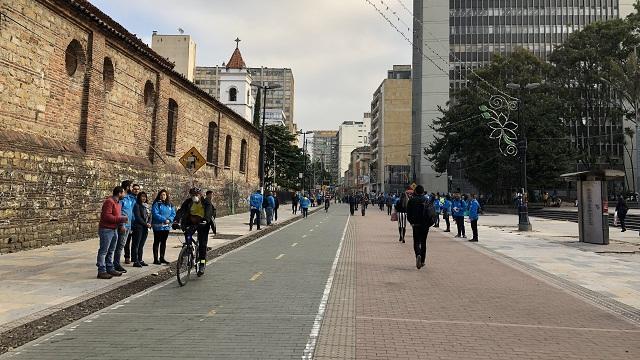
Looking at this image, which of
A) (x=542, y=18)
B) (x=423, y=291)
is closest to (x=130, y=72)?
(x=423, y=291)

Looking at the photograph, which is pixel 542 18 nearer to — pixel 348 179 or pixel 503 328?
pixel 503 328

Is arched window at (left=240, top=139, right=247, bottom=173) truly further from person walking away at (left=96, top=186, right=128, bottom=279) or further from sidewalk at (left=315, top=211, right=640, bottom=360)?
person walking away at (left=96, top=186, right=128, bottom=279)

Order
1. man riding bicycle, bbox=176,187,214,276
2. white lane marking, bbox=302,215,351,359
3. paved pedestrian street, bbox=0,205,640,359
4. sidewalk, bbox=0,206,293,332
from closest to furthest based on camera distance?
white lane marking, bbox=302,215,351,359
paved pedestrian street, bbox=0,205,640,359
sidewalk, bbox=0,206,293,332
man riding bicycle, bbox=176,187,214,276

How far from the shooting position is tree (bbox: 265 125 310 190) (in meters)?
59.5

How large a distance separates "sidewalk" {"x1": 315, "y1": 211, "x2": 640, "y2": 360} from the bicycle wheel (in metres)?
2.76

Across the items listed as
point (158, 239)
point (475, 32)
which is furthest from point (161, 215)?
point (475, 32)

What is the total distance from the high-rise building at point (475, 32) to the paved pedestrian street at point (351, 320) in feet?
256

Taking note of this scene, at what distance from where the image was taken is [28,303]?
6957mm

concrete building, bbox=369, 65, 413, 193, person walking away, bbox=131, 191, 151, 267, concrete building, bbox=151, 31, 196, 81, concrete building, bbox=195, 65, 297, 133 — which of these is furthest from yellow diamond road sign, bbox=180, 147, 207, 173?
concrete building, bbox=195, 65, 297, 133

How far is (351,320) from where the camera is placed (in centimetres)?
620

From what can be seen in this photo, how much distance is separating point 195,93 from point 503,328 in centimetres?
2420

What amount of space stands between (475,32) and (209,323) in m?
89.8

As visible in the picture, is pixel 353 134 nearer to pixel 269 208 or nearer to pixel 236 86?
pixel 236 86

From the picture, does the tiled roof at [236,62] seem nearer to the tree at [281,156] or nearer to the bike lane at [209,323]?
the tree at [281,156]
